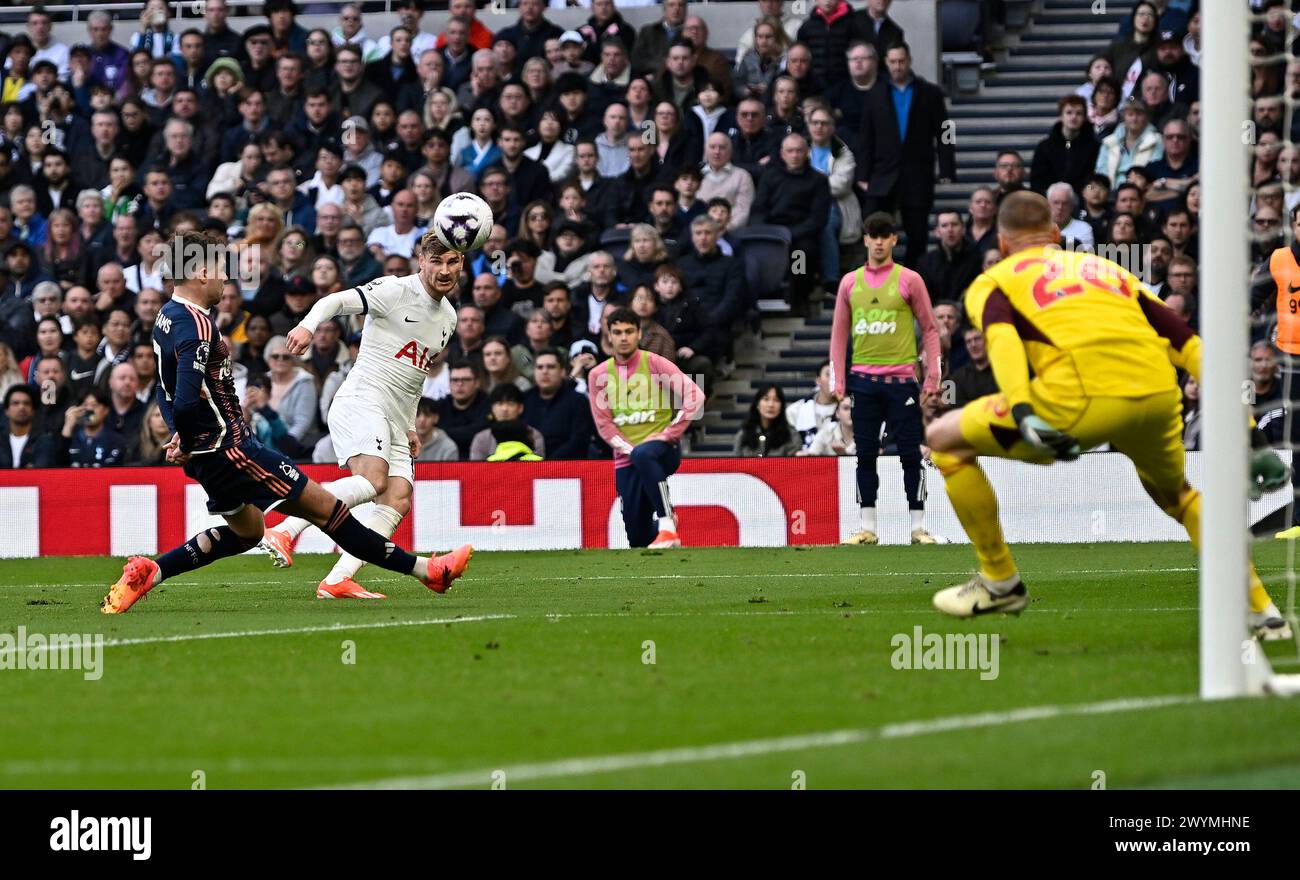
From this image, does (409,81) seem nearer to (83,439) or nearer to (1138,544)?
(83,439)

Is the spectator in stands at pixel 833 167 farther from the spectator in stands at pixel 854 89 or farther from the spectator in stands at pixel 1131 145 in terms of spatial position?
the spectator in stands at pixel 1131 145

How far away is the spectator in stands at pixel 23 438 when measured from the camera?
1936 cm

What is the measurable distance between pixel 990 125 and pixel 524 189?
553cm

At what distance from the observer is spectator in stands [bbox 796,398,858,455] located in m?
18.2

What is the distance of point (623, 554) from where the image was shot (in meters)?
15.8

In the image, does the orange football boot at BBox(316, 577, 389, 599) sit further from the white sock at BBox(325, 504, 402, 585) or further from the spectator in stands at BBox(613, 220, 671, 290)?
the spectator in stands at BBox(613, 220, 671, 290)

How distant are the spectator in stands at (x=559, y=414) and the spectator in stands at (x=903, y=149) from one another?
409 cm

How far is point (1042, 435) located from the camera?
25.6ft

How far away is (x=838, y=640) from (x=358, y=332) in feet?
42.3

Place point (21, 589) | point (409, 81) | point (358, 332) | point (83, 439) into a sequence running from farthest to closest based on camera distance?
point (409, 81) → point (358, 332) → point (83, 439) → point (21, 589)

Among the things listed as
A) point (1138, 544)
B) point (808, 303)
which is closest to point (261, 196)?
point (808, 303)

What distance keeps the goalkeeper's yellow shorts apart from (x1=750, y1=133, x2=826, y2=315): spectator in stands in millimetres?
11614

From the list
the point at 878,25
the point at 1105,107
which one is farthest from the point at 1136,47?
the point at 878,25
